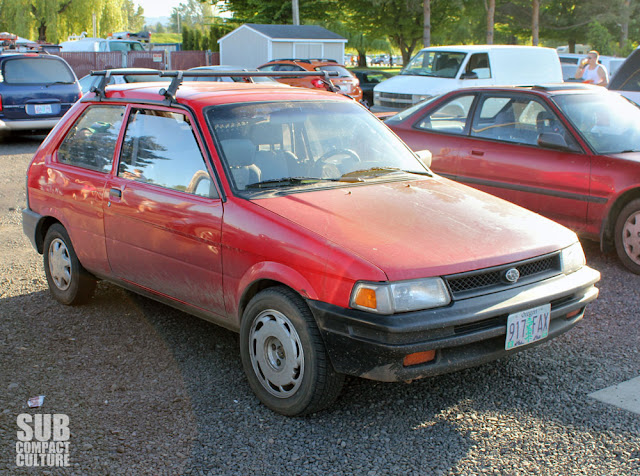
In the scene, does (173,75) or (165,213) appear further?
(173,75)

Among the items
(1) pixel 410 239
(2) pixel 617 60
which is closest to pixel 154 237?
(1) pixel 410 239

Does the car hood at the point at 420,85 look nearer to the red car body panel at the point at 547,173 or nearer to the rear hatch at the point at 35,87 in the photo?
the rear hatch at the point at 35,87

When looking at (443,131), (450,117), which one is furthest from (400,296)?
(450,117)

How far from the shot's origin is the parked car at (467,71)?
1578cm

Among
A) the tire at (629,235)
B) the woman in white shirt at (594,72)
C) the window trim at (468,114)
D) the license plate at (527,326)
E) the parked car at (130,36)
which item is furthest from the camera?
the parked car at (130,36)

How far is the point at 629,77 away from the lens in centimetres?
1146

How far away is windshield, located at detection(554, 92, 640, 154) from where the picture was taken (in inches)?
259

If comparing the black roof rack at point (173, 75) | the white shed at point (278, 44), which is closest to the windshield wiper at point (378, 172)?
the black roof rack at point (173, 75)

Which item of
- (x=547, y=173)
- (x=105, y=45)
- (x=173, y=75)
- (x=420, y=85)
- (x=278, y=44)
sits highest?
(x=105, y=45)

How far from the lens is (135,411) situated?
368 cm

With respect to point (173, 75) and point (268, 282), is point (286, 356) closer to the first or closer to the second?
point (268, 282)

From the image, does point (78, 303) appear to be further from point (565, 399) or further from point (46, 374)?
point (565, 399)

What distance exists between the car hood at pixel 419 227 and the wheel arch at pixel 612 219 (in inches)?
96.1

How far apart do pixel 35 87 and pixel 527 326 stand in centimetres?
1313
